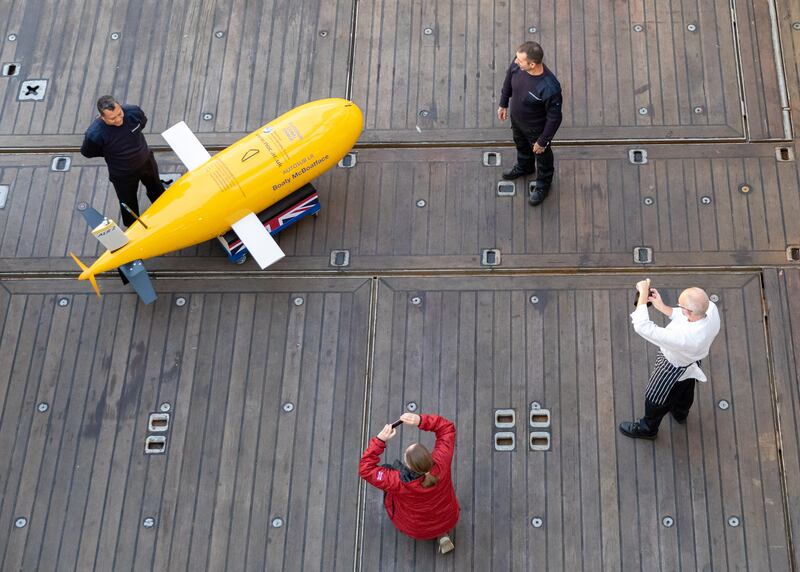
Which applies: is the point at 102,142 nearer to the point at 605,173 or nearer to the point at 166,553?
the point at 166,553

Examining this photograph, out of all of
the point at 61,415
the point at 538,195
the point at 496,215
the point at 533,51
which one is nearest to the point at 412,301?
the point at 496,215

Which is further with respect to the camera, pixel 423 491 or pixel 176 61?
pixel 176 61

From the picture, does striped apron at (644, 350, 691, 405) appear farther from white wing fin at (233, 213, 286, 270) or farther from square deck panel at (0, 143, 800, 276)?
white wing fin at (233, 213, 286, 270)

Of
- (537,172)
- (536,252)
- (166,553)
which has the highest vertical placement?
(537,172)

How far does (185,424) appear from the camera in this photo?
284 inches

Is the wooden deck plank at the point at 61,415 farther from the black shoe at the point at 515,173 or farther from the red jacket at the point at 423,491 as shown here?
the black shoe at the point at 515,173

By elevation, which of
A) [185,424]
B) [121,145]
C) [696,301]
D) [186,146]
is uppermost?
[186,146]

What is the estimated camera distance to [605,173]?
7.97 m

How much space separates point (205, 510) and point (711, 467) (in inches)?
145

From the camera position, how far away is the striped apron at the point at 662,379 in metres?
6.15

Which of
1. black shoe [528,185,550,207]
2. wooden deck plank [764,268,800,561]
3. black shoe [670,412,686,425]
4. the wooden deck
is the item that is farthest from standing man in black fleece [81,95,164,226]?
wooden deck plank [764,268,800,561]

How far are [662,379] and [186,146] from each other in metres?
4.08

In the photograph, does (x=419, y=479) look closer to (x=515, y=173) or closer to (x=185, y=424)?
(x=185, y=424)

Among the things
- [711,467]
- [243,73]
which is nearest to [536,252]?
[711,467]
